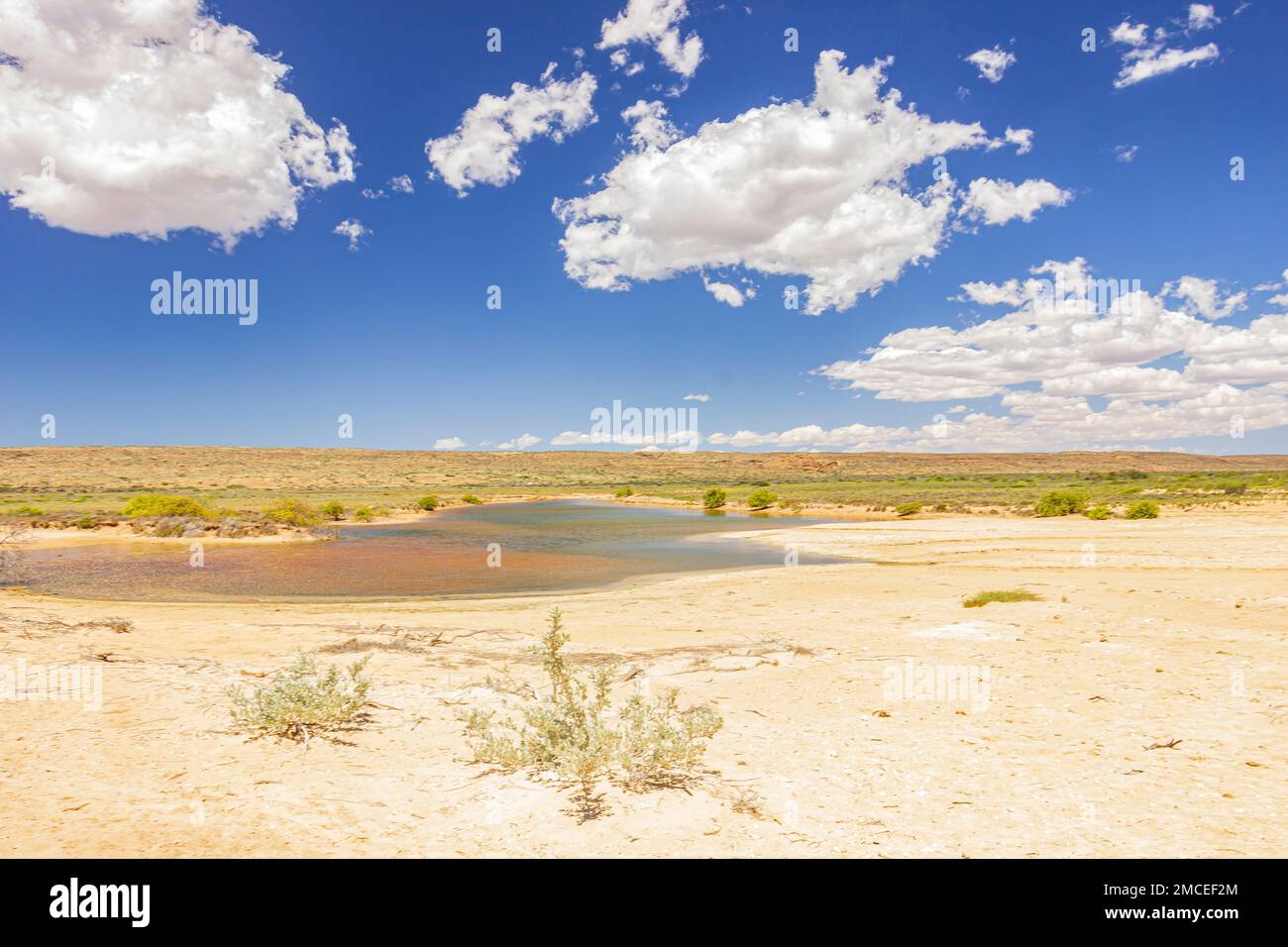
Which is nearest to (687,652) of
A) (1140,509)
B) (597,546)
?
(597,546)

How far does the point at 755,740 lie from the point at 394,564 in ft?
67.4

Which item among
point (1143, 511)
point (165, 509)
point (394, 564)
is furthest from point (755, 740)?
point (165, 509)

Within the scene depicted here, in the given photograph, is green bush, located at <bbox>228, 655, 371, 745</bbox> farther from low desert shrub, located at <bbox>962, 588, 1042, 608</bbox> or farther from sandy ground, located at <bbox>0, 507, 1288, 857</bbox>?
low desert shrub, located at <bbox>962, 588, 1042, 608</bbox>

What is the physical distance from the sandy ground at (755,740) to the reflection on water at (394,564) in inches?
201

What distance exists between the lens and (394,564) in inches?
944

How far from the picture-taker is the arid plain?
445cm

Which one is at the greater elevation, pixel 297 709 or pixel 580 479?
pixel 580 479

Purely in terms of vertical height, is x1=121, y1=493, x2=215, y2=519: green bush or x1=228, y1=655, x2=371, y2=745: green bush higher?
x1=121, y1=493, x2=215, y2=519: green bush

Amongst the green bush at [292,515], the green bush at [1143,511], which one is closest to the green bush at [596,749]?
the green bush at [292,515]

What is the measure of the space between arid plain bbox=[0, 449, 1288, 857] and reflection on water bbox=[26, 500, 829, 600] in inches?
92.3

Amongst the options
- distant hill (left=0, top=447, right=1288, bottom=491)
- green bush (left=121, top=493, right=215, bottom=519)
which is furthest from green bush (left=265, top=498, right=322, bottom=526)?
distant hill (left=0, top=447, right=1288, bottom=491)

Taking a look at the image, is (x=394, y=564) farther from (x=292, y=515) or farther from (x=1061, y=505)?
(x=1061, y=505)
